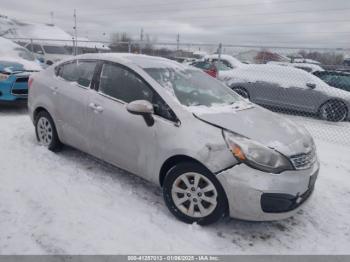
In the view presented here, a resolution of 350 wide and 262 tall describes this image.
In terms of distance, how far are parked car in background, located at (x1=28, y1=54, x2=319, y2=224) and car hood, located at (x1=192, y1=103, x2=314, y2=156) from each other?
0.04ft

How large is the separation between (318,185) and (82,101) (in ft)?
10.9

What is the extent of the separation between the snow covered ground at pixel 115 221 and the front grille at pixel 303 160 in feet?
2.33

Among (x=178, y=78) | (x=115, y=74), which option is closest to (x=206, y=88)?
(x=178, y=78)

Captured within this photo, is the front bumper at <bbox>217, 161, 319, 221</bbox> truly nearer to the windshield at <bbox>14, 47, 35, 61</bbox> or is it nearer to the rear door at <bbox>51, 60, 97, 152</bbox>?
the rear door at <bbox>51, 60, 97, 152</bbox>

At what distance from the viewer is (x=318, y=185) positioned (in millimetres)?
4242

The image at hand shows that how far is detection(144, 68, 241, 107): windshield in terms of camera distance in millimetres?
3495

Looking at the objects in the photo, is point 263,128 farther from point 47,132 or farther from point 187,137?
point 47,132

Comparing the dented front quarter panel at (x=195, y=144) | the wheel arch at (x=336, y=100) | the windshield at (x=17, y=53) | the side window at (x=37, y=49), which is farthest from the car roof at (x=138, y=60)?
the side window at (x=37, y=49)

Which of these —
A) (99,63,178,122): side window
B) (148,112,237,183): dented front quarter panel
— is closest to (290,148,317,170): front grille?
(148,112,237,183): dented front quarter panel

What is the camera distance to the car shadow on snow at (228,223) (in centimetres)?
301

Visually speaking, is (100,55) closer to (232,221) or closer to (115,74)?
(115,74)

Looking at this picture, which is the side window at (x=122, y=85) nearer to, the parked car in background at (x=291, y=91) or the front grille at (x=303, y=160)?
the front grille at (x=303, y=160)

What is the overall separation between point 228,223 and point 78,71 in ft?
9.14

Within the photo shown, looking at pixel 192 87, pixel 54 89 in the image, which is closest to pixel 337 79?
pixel 192 87
